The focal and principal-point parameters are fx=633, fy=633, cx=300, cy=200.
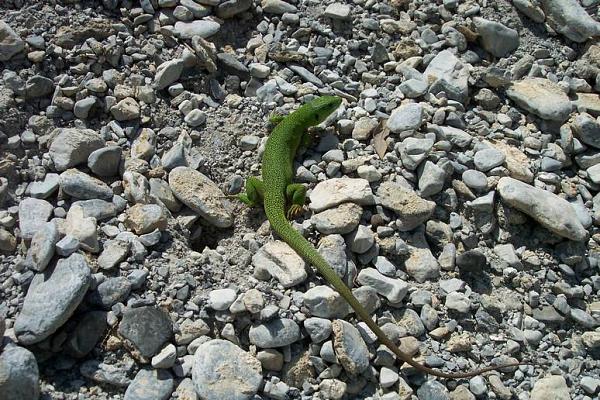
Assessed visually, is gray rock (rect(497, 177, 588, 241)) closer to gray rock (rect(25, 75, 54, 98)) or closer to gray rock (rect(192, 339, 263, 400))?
gray rock (rect(192, 339, 263, 400))

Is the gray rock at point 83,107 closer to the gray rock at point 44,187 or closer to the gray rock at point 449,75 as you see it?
the gray rock at point 44,187

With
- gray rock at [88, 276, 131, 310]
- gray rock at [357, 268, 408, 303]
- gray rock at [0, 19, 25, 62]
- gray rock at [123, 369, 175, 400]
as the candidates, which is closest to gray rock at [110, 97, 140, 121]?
gray rock at [0, 19, 25, 62]

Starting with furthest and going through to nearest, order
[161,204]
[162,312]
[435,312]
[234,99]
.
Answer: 1. [234,99]
2. [161,204]
3. [435,312]
4. [162,312]

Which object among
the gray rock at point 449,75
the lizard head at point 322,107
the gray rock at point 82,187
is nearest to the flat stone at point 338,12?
the gray rock at point 449,75

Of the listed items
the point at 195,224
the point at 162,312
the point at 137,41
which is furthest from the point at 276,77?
the point at 162,312

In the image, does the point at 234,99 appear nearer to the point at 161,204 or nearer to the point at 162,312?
the point at 161,204

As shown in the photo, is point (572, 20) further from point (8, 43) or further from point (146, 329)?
point (8, 43)
